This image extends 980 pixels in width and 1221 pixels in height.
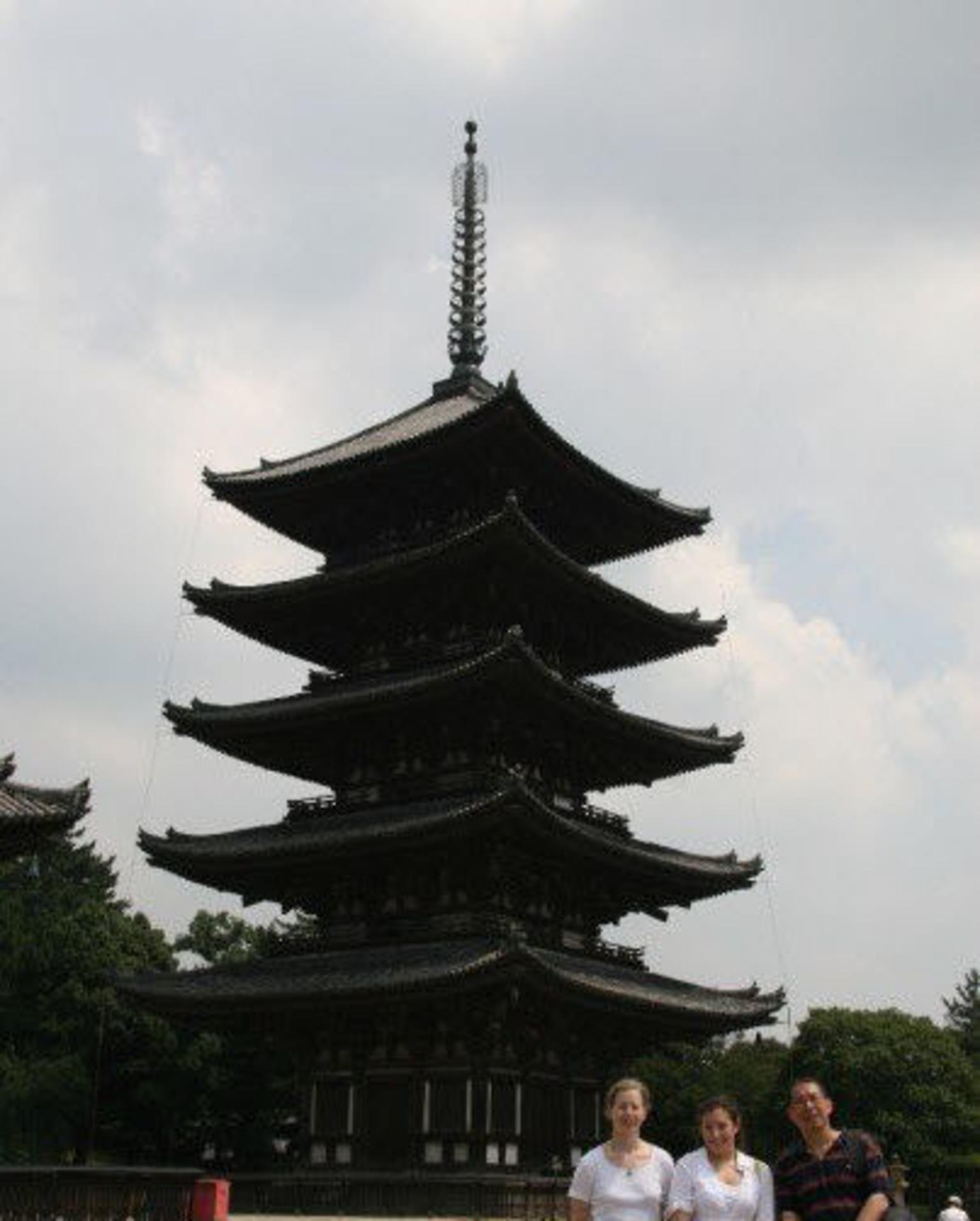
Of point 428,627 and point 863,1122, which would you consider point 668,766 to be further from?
point 863,1122

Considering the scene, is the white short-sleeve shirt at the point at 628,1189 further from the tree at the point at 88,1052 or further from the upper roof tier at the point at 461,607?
the tree at the point at 88,1052

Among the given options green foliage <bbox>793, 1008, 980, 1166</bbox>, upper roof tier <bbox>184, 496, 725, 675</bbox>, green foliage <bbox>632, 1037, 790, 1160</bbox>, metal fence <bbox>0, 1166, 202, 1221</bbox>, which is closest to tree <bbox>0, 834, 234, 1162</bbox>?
upper roof tier <bbox>184, 496, 725, 675</bbox>

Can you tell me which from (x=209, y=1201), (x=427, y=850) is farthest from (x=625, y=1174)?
(x=427, y=850)

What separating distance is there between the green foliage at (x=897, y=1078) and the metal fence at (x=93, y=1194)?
28233 mm

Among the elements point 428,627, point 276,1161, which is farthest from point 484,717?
point 276,1161

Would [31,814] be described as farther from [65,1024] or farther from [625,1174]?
[65,1024]

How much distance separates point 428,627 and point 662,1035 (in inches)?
462

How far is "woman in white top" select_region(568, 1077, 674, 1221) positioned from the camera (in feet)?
27.1

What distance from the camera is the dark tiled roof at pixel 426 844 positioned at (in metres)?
33.3

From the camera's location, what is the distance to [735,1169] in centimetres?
831

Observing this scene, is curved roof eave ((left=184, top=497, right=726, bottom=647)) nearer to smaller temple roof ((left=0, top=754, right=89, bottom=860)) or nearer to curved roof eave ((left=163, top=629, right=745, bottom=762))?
curved roof eave ((left=163, top=629, right=745, bottom=762))

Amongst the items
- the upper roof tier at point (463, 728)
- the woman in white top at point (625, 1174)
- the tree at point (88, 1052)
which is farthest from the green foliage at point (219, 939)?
the woman in white top at point (625, 1174)

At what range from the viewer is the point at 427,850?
34.8 meters

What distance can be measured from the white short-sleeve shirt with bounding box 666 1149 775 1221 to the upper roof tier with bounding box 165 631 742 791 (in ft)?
84.4
